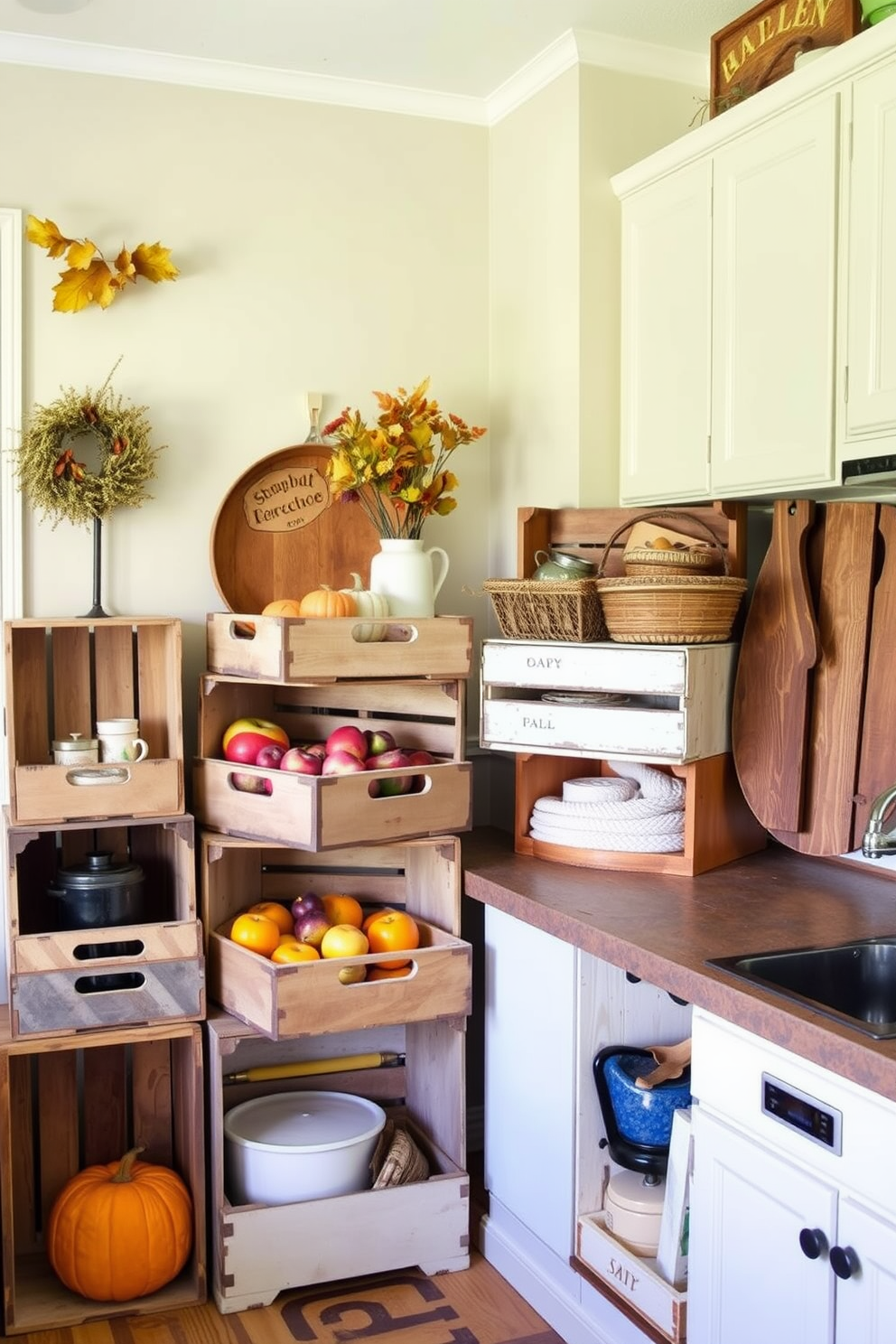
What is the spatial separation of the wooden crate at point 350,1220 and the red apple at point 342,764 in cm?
54

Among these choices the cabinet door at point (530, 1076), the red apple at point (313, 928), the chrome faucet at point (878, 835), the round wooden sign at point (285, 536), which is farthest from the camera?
the round wooden sign at point (285, 536)

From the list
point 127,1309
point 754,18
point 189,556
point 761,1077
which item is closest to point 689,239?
point 754,18

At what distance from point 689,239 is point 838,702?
38.0 inches

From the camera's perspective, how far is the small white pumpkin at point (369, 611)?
2.53m

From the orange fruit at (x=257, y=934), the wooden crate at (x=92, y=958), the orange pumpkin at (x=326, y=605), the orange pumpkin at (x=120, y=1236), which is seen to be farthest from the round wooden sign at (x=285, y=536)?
the orange pumpkin at (x=120, y=1236)

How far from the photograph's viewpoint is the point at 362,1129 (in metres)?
2.67

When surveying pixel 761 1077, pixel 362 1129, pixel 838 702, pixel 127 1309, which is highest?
pixel 838 702

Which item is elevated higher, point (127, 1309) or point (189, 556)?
point (189, 556)

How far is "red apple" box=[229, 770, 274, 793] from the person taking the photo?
101 inches

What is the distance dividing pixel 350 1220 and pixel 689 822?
3.44 ft

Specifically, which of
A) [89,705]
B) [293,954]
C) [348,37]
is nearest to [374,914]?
[293,954]

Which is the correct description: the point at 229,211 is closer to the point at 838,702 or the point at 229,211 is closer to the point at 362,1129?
the point at 838,702

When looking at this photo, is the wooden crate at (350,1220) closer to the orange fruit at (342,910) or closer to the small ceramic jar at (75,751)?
the orange fruit at (342,910)

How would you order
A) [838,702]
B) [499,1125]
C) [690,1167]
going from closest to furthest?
[690,1167]
[838,702]
[499,1125]
